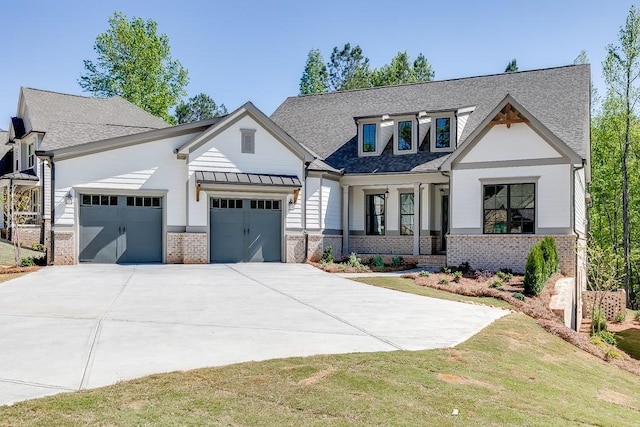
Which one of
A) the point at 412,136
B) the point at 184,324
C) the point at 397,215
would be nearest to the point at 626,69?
the point at 412,136

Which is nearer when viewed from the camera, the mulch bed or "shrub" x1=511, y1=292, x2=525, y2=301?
the mulch bed

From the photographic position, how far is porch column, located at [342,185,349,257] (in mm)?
25016

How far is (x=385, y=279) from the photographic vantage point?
57.7 feet

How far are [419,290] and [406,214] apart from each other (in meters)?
9.57

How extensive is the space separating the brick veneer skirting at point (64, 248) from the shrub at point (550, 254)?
616 inches

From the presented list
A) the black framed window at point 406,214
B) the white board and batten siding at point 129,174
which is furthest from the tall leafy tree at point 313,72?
the white board and batten siding at point 129,174

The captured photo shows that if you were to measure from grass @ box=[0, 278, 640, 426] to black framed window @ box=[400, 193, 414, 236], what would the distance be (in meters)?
16.5

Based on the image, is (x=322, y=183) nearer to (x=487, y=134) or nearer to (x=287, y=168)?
(x=287, y=168)

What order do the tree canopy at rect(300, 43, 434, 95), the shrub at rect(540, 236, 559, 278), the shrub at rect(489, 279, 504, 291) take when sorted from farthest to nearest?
the tree canopy at rect(300, 43, 434, 95)
the shrub at rect(540, 236, 559, 278)
the shrub at rect(489, 279, 504, 291)

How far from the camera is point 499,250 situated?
20516 millimetres

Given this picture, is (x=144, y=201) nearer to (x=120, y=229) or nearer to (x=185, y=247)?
(x=120, y=229)

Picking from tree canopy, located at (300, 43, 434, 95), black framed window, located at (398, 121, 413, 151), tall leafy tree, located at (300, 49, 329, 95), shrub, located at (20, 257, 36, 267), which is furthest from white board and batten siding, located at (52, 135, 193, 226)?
tall leafy tree, located at (300, 49, 329, 95)

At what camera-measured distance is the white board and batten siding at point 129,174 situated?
Answer: 20.2 meters

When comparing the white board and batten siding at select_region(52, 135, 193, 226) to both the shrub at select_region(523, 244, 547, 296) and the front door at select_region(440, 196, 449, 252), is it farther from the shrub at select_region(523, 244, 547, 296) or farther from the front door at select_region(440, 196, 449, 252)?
the shrub at select_region(523, 244, 547, 296)
